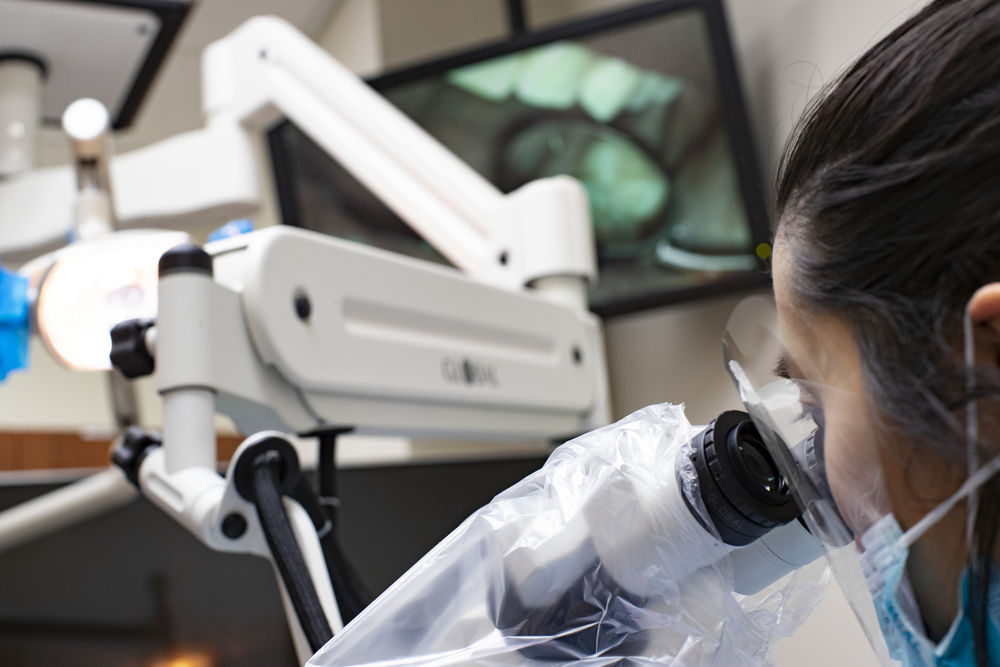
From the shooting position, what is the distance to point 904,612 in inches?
18.7

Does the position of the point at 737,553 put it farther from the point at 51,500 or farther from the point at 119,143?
the point at 119,143

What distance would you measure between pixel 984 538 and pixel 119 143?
3.16 metres

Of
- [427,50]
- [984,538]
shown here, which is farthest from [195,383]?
[427,50]

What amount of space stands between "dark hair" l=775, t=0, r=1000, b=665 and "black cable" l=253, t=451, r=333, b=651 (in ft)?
1.14

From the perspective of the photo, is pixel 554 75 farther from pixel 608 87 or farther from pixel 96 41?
pixel 96 41

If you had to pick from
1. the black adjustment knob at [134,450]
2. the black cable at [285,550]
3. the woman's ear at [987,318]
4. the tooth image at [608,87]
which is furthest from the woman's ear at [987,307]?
the tooth image at [608,87]

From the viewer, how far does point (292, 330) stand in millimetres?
779

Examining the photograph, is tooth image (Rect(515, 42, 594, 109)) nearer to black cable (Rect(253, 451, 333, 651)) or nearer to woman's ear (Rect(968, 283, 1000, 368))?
black cable (Rect(253, 451, 333, 651))

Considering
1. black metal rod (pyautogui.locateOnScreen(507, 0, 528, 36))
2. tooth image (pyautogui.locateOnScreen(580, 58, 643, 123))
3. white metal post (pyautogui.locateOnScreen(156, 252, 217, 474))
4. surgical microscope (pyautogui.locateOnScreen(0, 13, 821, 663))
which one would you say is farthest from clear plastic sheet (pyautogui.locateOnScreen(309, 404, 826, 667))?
black metal rod (pyautogui.locateOnScreen(507, 0, 528, 36))

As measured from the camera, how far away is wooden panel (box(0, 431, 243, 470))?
2637mm

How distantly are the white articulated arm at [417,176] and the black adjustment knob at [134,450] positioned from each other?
1.40 feet

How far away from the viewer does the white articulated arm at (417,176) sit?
111 cm

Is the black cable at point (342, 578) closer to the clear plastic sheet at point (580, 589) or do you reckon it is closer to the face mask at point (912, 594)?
the clear plastic sheet at point (580, 589)

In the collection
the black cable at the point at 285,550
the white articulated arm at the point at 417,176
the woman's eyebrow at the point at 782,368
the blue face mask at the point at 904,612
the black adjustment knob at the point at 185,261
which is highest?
the white articulated arm at the point at 417,176
